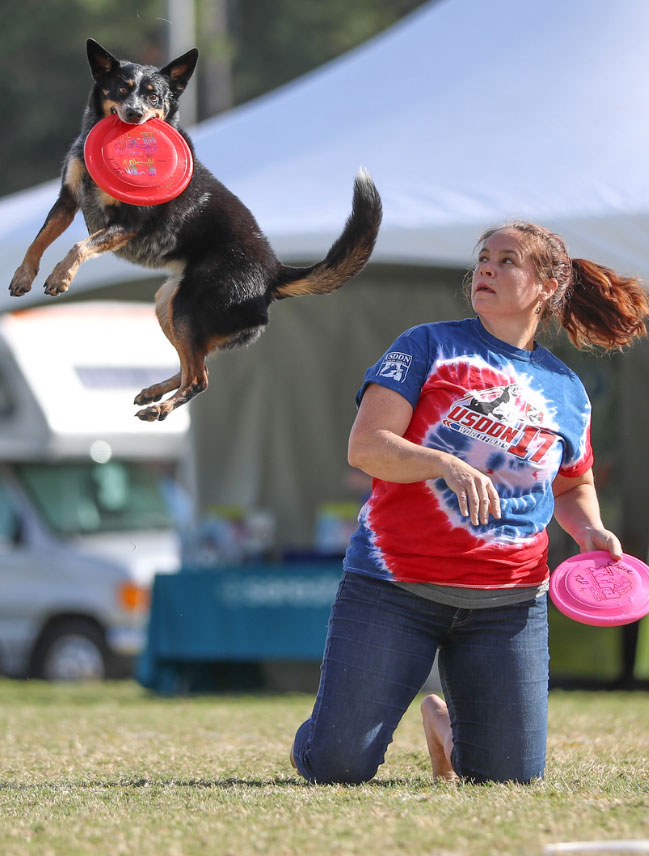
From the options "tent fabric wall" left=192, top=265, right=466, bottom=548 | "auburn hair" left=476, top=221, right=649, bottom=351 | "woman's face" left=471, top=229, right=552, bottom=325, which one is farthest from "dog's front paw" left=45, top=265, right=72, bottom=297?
"tent fabric wall" left=192, top=265, right=466, bottom=548

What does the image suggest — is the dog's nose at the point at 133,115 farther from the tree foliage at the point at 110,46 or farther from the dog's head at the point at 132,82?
the tree foliage at the point at 110,46

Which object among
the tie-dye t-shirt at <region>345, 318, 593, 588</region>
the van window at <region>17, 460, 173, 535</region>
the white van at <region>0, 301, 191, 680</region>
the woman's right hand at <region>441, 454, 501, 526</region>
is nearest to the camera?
the woman's right hand at <region>441, 454, 501, 526</region>

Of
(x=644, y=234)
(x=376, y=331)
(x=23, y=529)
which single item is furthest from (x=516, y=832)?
(x=23, y=529)

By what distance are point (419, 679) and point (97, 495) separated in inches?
298

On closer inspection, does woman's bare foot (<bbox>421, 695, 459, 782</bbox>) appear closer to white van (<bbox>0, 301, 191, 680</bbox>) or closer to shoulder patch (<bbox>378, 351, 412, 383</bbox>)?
shoulder patch (<bbox>378, 351, 412, 383</bbox>)

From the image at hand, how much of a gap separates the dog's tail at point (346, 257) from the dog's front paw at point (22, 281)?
50 cm

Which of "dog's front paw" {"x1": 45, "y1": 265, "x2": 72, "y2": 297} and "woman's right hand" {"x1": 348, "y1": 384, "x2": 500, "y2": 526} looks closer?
"dog's front paw" {"x1": 45, "y1": 265, "x2": 72, "y2": 297}

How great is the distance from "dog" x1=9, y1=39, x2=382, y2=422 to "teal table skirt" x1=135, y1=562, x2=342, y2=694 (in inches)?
200

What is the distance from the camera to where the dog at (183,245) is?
8.17ft

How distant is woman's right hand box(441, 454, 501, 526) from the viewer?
9.78ft

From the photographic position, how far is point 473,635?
3445 mm

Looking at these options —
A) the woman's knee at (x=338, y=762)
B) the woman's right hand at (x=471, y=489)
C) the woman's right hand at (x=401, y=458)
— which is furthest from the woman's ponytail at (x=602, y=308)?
the woman's knee at (x=338, y=762)

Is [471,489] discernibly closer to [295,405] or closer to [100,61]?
[100,61]

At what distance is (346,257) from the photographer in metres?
2.70
